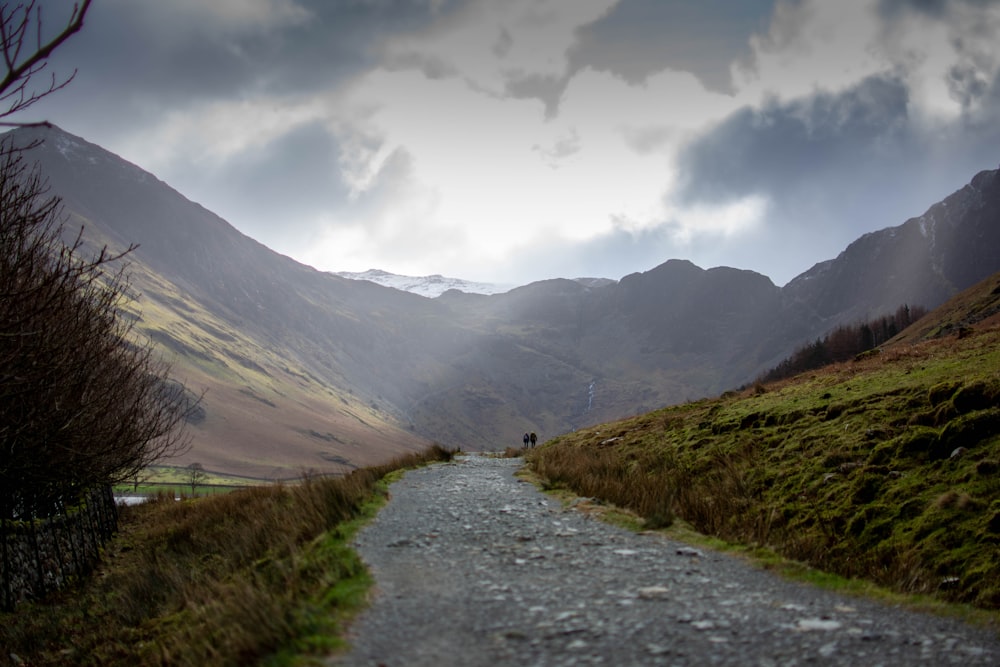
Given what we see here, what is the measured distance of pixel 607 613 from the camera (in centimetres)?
674

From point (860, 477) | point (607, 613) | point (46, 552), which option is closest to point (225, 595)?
point (607, 613)

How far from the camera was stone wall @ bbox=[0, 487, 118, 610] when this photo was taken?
18.7 metres

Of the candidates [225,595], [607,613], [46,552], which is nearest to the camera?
[607,613]

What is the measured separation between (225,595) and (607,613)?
206 inches

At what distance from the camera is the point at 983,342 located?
21.6 metres

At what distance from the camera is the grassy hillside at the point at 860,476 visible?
10273 mm

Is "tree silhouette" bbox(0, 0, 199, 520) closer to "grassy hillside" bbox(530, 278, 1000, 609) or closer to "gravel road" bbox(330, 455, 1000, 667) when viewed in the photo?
"gravel road" bbox(330, 455, 1000, 667)

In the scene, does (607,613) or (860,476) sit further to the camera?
(860,476)

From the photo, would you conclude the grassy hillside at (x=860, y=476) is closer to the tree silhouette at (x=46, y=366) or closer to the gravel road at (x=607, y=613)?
the gravel road at (x=607, y=613)

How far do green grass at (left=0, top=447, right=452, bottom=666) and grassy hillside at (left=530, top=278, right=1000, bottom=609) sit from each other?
6338mm

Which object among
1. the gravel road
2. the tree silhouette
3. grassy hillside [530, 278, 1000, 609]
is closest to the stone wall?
the tree silhouette

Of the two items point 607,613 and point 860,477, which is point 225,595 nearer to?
point 607,613

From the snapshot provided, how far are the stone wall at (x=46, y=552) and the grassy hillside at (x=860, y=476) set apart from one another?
16.7 metres

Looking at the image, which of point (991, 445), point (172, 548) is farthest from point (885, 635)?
point (172, 548)
